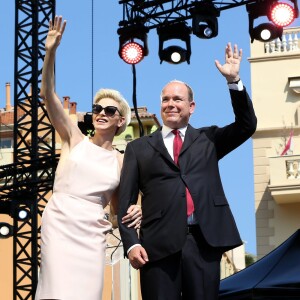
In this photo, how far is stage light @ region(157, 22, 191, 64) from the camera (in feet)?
38.8

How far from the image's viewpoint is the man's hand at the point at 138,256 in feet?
14.6

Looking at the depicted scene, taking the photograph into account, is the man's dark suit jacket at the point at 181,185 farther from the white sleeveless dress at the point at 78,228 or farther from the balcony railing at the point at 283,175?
the balcony railing at the point at 283,175

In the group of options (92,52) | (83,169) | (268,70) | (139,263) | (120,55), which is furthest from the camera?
(268,70)

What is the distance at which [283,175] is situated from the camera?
2756cm

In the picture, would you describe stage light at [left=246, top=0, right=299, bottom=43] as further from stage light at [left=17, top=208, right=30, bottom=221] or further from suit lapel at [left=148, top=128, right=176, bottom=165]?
stage light at [left=17, top=208, right=30, bottom=221]

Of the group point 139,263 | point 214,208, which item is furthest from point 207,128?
point 139,263

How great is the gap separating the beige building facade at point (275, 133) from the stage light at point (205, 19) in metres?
15.8

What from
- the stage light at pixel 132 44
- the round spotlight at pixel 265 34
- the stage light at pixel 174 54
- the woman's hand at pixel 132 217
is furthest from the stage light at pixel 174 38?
the woman's hand at pixel 132 217

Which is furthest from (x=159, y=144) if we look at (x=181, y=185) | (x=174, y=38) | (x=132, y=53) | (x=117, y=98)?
(x=174, y=38)

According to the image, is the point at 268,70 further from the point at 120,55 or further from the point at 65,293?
the point at 65,293

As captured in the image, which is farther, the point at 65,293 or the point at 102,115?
the point at 102,115

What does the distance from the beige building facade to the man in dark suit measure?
2274 centimetres

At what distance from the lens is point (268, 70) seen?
28328mm

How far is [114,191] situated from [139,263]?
50 cm
